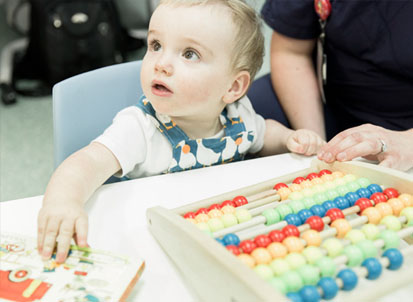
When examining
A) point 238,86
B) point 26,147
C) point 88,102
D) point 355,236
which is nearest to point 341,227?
point 355,236

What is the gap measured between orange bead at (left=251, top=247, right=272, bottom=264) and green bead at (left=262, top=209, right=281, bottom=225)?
0.11 meters

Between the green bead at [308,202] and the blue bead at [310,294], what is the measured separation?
0.69 ft

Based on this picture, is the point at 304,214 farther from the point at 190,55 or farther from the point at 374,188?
the point at 190,55

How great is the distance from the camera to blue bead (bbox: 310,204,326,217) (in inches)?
28.2

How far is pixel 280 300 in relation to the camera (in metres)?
0.46

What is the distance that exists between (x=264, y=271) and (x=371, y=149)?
1.39 ft

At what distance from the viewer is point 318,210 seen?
72cm

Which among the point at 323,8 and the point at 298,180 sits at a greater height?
the point at 323,8

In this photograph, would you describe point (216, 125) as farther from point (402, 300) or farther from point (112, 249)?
point (402, 300)

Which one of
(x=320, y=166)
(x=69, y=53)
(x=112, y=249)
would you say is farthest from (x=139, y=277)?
(x=69, y=53)

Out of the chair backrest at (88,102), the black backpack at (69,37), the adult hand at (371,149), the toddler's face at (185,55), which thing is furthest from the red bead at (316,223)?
the black backpack at (69,37)

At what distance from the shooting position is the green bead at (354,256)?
61cm

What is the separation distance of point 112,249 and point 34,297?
0.48 feet

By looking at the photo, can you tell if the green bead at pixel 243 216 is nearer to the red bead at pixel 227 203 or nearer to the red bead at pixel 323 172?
the red bead at pixel 227 203
